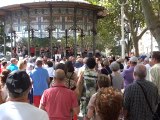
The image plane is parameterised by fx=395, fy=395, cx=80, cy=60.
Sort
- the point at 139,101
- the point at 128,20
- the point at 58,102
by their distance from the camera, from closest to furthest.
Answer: the point at 139,101 → the point at 58,102 → the point at 128,20

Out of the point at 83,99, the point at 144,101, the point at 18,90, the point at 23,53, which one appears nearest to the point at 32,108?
the point at 18,90

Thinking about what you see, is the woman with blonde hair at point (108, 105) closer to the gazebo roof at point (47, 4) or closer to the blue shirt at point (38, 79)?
the blue shirt at point (38, 79)

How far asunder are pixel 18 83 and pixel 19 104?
216mm

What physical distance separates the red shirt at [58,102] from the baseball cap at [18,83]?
2.81 m

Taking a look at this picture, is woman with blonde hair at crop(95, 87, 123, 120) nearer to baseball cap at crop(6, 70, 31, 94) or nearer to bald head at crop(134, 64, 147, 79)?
baseball cap at crop(6, 70, 31, 94)

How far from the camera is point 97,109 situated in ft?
13.9

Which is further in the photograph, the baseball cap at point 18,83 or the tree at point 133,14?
the tree at point 133,14

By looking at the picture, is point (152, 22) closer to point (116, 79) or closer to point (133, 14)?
point (116, 79)

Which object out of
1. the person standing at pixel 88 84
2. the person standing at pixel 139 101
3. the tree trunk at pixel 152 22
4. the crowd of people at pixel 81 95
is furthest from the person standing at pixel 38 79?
the tree trunk at pixel 152 22

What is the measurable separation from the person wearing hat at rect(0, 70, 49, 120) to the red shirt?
110 inches

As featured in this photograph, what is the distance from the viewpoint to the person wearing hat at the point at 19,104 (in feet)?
13.0

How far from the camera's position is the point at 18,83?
4.06 m

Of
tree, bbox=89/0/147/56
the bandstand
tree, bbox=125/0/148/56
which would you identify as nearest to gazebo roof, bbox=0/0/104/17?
the bandstand

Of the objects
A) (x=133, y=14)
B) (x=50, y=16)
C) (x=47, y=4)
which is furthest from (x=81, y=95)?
(x=133, y=14)
